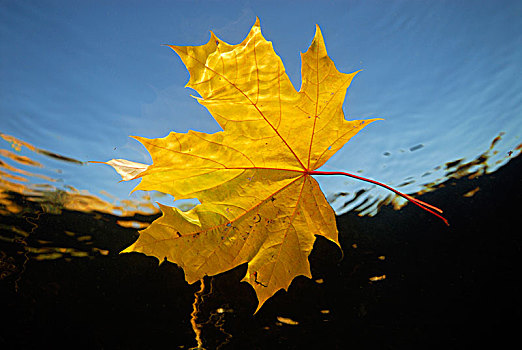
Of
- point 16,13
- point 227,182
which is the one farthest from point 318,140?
point 16,13

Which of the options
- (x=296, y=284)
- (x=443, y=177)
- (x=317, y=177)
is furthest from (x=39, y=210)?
(x=443, y=177)

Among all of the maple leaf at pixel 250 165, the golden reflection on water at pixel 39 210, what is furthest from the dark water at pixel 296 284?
the maple leaf at pixel 250 165

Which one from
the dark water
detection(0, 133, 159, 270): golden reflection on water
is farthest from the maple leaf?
the dark water

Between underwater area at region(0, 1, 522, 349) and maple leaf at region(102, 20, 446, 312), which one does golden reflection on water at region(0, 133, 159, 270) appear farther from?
maple leaf at region(102, 20, 446, 312)

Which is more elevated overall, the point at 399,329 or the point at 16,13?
the point at 16,13

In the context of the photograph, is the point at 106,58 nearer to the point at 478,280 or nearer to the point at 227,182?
the point at 227,182

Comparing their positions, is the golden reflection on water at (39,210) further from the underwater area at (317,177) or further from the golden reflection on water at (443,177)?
the golden reflection on water at (443,177)

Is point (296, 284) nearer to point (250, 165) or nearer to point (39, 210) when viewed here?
point (39, 210)
